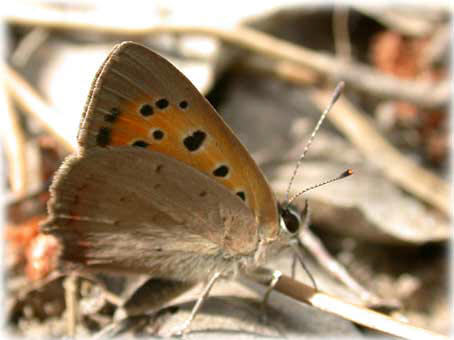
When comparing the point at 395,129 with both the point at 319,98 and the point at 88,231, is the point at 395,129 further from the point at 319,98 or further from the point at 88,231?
the point at 88,231

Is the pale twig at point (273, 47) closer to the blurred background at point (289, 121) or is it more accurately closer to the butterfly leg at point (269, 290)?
the blurred background at point (289, 121)

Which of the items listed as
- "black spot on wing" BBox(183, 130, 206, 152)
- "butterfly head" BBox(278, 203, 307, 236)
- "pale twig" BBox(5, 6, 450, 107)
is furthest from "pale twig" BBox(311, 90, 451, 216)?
"black spot on wing" BBox(183, 130, 206, 152)

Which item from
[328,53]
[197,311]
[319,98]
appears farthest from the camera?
[328,53]

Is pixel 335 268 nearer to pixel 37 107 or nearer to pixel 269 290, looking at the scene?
pixel 269 290

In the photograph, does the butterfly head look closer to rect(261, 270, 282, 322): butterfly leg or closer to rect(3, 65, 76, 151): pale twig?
rect(261, 270, 282, 322): butterfly leg

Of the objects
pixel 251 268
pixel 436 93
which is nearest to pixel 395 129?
pixel 436 93

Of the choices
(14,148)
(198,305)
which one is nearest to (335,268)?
(198,305)

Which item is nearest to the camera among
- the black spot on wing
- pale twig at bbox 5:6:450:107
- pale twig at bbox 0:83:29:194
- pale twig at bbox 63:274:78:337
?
the black spot on wing

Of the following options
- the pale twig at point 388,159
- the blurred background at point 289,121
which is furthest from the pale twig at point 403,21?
the pale twig at point 388,159
